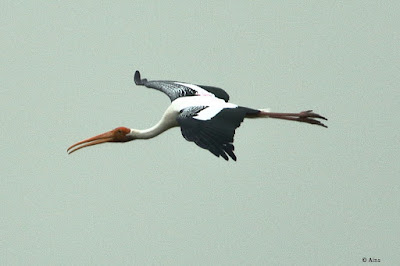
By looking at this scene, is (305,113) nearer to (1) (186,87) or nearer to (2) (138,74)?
(1) (186,87)

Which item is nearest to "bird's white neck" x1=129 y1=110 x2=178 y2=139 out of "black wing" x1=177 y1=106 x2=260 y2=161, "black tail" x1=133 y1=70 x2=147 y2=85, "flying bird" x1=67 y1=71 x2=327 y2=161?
"flying bird" x1=67 y1=71 x2=327 y2=161

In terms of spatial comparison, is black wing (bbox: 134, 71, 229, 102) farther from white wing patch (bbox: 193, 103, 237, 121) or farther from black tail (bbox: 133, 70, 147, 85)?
white wing patch (bbox: 193, 103, 237, 121)

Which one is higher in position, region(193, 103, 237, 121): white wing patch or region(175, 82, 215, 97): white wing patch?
region(175, 82, 215, 97): white wing patch

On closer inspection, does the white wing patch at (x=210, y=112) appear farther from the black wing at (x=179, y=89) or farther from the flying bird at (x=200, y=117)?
the black wing at (x=179, y=89)

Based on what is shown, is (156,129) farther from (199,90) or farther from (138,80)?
(138,80)

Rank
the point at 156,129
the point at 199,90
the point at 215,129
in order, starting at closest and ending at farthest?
the point at 215,129 < the point at 156,129 < the point at 199,90

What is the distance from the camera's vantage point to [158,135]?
19.6m

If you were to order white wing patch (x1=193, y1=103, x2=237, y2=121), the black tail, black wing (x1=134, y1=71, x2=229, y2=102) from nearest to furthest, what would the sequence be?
white wing patch (x1=193, y1=103, x2=237, y2=121)
black wing (x1=134, y1=71, x2=229, y2=102)
the black tail

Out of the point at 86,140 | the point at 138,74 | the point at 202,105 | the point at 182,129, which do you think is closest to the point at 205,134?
the point at 182,129

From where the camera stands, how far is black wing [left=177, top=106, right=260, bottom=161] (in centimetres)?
1661

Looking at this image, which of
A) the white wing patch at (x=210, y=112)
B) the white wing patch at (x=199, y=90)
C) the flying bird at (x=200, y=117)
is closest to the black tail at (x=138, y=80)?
the flying bird at (x=200, y=117)

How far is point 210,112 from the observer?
18.2 m

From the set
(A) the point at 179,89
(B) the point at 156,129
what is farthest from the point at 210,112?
(A) the point at 179,89

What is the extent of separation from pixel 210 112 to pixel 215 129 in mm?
1182
